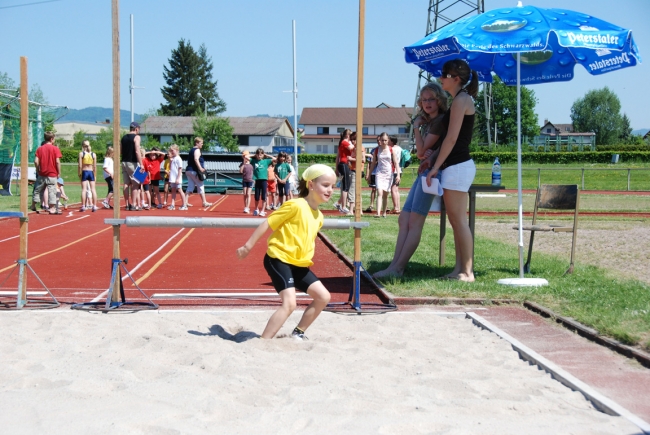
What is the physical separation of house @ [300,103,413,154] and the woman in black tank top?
4784 inches

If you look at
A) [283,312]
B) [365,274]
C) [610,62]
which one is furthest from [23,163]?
[610,62]

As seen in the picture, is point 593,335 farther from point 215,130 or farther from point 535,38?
point 215,130

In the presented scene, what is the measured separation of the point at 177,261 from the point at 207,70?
103 meters

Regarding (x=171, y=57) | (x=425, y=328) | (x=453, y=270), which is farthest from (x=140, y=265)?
(x=171, y=57)

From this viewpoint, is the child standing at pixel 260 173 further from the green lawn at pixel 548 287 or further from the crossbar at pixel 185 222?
the crossbar at pixel 185 222

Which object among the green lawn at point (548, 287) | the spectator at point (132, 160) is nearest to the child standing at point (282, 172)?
the spectator at point (132, 160)

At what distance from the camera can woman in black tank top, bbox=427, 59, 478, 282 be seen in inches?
313

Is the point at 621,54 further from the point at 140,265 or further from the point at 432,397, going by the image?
the point at 140,265

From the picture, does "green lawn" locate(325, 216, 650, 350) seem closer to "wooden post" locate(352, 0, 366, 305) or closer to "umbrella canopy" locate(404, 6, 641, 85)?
"wooden post" locate(352, 0, 366, 305)

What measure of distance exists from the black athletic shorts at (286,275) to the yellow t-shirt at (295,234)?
0.15ft

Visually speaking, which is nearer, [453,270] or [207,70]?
[453,270]

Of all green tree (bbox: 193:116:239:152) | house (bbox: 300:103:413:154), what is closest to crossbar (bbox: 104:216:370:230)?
green tree (bbox: 193:116:239:152)

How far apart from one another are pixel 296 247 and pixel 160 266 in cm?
488

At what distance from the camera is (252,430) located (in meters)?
3.79
